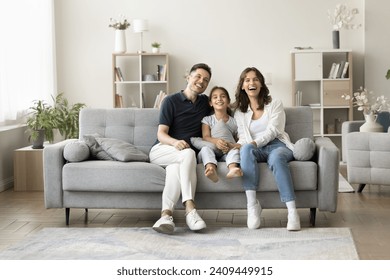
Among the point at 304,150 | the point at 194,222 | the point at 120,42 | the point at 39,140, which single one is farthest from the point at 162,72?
the point at 194,222

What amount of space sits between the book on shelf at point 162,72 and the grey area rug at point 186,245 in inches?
159

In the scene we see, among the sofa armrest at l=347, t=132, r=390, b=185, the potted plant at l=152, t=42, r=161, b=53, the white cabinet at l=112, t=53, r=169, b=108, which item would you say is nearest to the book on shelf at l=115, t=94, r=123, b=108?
the white cabinet at l=112, t=53, r=169, b=108

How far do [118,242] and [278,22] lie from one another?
498 cm

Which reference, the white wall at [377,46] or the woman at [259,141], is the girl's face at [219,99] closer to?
the woman at [259,141]

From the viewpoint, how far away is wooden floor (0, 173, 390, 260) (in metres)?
4.81

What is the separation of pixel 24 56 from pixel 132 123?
2586mm

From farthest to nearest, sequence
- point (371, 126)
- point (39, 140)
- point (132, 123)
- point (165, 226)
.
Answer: point (39, 140) < point (371, 126) < point (132, 123) < point (165, 226)

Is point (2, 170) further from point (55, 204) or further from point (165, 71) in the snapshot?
point (165, 71)

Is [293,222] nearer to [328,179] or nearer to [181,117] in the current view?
[328,179]

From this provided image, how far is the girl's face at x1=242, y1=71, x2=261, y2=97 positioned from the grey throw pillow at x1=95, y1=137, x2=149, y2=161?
0.91m

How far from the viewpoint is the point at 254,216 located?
16.0ft

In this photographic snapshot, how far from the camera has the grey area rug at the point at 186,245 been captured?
13.6 feet

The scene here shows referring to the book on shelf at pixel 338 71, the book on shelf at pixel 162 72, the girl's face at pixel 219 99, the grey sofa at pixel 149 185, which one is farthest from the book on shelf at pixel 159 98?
the grey sofa at pixel 149 185
